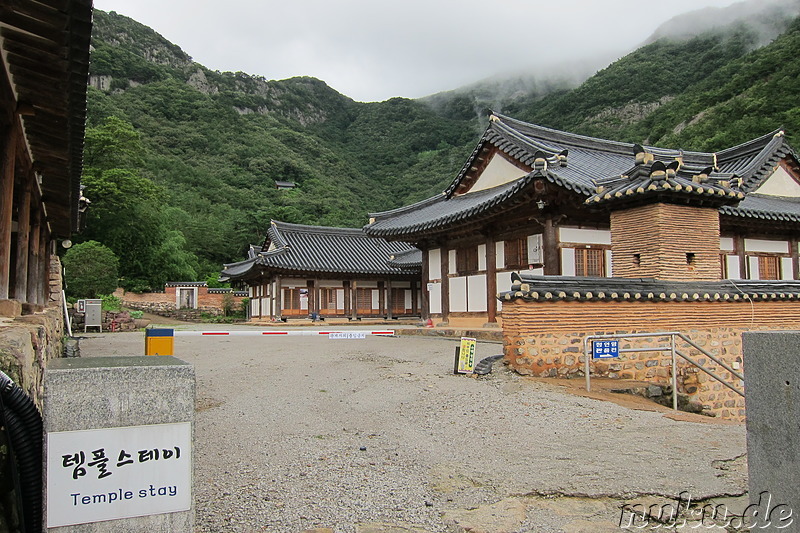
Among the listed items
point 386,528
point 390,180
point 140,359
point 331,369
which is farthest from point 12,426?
point 390,180

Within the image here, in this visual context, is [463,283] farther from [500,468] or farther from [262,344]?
[500,468]

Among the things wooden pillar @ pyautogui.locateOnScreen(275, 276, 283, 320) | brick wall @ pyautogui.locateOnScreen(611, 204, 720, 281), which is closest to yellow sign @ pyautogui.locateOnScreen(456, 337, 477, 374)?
brick wall @ pyautogui.locateOnScreen(611, 204, 720, 281)

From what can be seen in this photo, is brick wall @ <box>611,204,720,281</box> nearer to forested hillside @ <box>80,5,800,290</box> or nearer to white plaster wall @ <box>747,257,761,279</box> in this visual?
white plaster wall @ <box>747,257,761,279</box>

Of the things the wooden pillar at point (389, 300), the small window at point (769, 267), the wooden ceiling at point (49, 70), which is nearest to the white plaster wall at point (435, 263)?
the small window at point (769, 267)

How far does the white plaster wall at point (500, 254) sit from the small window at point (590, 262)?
2378 millimetres

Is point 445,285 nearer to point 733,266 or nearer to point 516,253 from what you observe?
point 516,253

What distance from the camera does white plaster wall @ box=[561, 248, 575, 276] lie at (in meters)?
15.3

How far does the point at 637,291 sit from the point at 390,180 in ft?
252

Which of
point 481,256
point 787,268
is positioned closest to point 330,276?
point 481,256

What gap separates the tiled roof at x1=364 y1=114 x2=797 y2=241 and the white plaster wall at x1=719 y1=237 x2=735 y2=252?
5.70 feet

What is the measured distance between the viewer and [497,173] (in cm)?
1889

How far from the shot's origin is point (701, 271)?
37.5 ft

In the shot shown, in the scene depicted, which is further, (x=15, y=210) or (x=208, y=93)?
(x=208, y=93)

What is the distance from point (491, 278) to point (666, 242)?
713 cm
